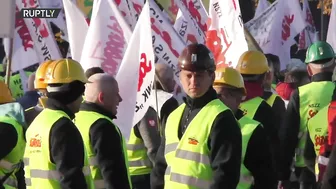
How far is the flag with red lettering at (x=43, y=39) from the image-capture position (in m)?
13.5

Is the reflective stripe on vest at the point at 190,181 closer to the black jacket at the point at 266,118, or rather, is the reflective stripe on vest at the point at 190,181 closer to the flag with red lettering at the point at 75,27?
the black jacket at the point at 266,118

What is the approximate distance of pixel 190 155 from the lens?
6664mm

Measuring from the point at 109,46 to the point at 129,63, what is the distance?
2.87ft

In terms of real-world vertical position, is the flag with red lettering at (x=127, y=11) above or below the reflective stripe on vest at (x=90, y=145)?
above

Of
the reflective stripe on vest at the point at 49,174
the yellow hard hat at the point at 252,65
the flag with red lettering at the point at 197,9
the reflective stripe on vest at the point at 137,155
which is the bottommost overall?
the reflective stripe on vest at the point at 137,155

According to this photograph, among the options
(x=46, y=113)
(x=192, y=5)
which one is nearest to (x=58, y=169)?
(x=46, y=113)

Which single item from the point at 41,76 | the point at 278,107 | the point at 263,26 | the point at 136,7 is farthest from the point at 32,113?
the point at 263,26

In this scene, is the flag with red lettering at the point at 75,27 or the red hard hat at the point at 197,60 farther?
the flag with red lettering at the point at 75,27

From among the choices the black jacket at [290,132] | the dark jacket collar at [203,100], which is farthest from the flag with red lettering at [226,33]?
the dark jacket collar at [203,100]

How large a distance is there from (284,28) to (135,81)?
18.9 ft

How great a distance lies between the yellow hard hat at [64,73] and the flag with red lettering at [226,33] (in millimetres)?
3689

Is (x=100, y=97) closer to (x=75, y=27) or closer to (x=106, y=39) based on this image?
(x=106, y=39)

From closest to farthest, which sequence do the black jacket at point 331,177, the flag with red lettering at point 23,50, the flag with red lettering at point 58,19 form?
the black jacket at point 331,177 < the flag with red lettering at point 23,50 < the flag with red lettering at point 58,19

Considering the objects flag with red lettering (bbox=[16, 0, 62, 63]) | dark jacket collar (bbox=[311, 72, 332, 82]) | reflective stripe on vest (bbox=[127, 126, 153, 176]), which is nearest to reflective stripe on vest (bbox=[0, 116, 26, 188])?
reflective stripe on vest (bbox=[127, 126, 153, 176])
